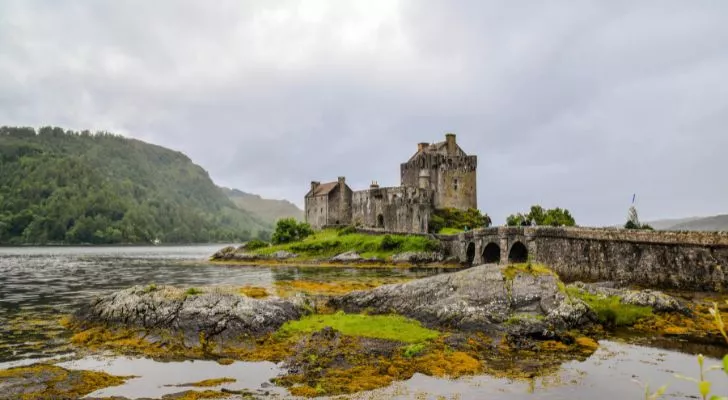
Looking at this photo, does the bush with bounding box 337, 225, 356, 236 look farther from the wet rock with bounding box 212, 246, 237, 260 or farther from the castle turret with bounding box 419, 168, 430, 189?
the wet rock with bounding box 212, 246, 237, 260

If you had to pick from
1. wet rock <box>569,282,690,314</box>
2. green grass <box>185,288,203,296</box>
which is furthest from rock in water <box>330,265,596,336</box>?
green grass <box>185,288,203,296</box>

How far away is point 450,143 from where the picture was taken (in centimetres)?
9419

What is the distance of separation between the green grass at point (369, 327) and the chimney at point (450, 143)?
6966cm

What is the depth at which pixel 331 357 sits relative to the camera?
779 inches

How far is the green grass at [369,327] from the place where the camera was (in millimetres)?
22594

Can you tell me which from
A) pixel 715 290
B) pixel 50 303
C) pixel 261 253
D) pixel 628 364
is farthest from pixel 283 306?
pixel 261 253

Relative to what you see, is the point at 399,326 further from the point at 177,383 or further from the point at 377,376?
the point at 177,383

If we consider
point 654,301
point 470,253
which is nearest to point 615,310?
point 654,301

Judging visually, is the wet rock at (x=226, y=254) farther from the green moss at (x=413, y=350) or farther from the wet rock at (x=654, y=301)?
the green moss at (x=413, y=350)

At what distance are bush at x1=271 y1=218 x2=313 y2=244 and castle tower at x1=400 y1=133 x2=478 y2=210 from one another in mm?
19230

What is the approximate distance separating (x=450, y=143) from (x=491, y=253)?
102 feet

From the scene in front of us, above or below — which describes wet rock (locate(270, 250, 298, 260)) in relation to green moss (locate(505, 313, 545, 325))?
above

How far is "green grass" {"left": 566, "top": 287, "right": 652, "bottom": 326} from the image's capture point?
1006 inches

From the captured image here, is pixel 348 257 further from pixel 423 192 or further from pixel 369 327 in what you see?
pixel 369 327
